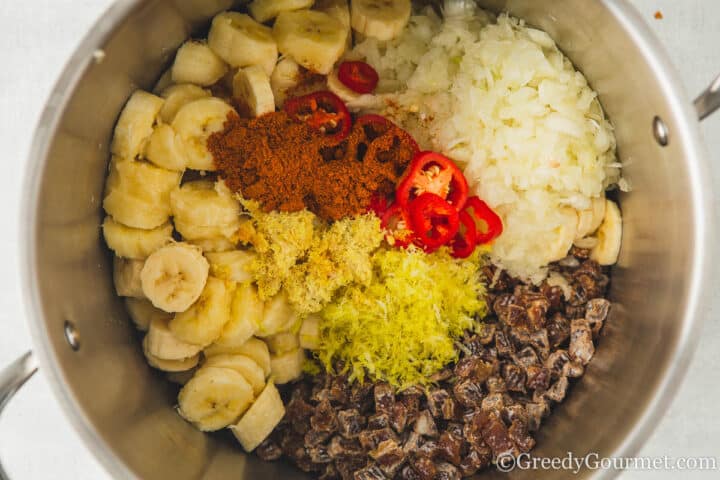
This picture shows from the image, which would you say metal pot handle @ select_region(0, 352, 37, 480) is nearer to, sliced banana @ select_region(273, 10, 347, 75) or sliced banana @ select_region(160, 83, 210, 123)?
sliced banana @ select_region(160, 83, 210, 123)

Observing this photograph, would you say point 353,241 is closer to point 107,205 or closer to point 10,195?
point 107,205

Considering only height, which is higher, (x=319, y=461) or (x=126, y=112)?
(x=126, y=112)

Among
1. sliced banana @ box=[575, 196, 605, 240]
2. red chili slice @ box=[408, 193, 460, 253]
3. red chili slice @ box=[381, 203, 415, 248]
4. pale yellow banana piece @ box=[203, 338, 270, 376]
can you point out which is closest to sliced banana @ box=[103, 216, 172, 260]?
pale yellow banana piece @ box=[203, 338, 270, 376]

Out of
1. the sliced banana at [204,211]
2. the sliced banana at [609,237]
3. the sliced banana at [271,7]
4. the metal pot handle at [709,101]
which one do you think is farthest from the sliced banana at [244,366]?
the metal pot handle at [709,101]

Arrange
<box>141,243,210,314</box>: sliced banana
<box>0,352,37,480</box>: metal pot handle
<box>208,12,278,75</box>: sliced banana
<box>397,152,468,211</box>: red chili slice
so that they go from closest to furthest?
<box>0,352,37,480</box>: metal pot handle → <box>141,243,210,314</box>: sliced banana → <box>208,12,278,75</box>: sliced banana → <box>397,152,468,211</box>: red chili slice

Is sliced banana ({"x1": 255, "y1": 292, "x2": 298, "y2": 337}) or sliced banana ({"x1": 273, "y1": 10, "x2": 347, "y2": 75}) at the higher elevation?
sliced banana ({"x1": 273, "y1": 10, "x2": 347, "y2": 75})

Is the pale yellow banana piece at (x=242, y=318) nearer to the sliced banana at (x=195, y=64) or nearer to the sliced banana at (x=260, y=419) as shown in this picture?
the sliced banana at (x=260, y=419)

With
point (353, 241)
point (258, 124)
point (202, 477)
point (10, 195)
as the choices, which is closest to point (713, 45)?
point (353, 241)
